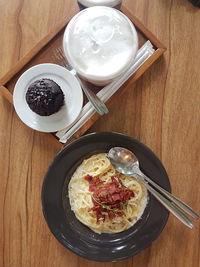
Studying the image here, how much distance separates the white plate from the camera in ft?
3.51

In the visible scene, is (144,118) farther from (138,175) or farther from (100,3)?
(100,3)

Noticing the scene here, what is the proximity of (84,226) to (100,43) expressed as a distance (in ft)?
1.68

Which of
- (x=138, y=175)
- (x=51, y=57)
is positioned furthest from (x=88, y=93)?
(x=138, y=175)

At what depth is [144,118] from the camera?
1.13m

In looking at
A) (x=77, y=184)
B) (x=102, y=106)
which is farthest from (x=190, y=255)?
(x=102, y=106)

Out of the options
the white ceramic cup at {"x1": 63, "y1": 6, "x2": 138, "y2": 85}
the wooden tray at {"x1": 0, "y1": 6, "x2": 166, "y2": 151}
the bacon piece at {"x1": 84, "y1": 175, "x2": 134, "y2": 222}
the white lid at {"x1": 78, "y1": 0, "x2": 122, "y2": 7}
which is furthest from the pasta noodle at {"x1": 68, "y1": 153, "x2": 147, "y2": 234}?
the white lid at {"x1": 78, "y1": 0, "x2": 122, "y2": 7}

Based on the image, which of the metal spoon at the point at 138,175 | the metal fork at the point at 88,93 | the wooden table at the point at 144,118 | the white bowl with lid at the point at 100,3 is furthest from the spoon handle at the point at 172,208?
the white bowl with lid at the point at 100,3

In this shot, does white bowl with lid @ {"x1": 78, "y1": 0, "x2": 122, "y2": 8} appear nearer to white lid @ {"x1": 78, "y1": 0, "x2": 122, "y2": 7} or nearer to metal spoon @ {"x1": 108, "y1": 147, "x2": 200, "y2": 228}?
white lid @ {"x1": 78, "y1": 0, "x2": 122, "y2": 7}

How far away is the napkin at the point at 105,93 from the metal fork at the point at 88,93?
0.03m

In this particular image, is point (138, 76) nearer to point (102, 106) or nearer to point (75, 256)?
point (102, 106)

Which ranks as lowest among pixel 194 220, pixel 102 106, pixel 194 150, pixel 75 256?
pixel 75 256

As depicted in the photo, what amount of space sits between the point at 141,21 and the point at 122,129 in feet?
1.03

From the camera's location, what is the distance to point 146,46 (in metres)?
1.09

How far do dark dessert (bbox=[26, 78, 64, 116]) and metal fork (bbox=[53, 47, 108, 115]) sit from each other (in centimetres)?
7
